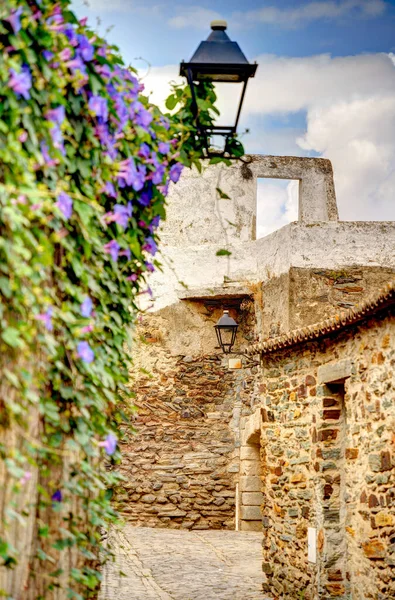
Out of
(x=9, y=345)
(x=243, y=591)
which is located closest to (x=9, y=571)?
(x=9, y=345)

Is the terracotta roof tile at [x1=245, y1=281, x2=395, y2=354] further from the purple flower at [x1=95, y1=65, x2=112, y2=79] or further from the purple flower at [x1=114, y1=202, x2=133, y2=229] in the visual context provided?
the purple flower at [x1=95, y1=65, x2=112, y2=79]

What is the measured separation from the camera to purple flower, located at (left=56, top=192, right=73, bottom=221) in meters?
2.46

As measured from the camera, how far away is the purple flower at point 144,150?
10.6ft

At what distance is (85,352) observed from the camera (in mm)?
2566

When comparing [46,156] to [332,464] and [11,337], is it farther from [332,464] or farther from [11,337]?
[332,464]

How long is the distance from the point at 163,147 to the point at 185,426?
1073cm

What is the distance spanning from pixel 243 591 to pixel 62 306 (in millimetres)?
6446

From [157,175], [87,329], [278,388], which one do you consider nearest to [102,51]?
[157,175]

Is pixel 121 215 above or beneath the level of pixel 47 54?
beneath

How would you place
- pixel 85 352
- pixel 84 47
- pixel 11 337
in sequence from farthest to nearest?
pixel 84 47 < pixel 85 352 < pixel 11 337

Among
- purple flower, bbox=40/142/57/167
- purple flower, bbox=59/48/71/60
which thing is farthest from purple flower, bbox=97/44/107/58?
purple flower, bbox=40/142/57/167

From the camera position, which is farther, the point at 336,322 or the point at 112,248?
the point at 336,322

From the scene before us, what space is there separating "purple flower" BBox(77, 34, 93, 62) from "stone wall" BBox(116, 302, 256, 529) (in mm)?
10859

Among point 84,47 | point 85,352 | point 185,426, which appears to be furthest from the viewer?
point 185,426
